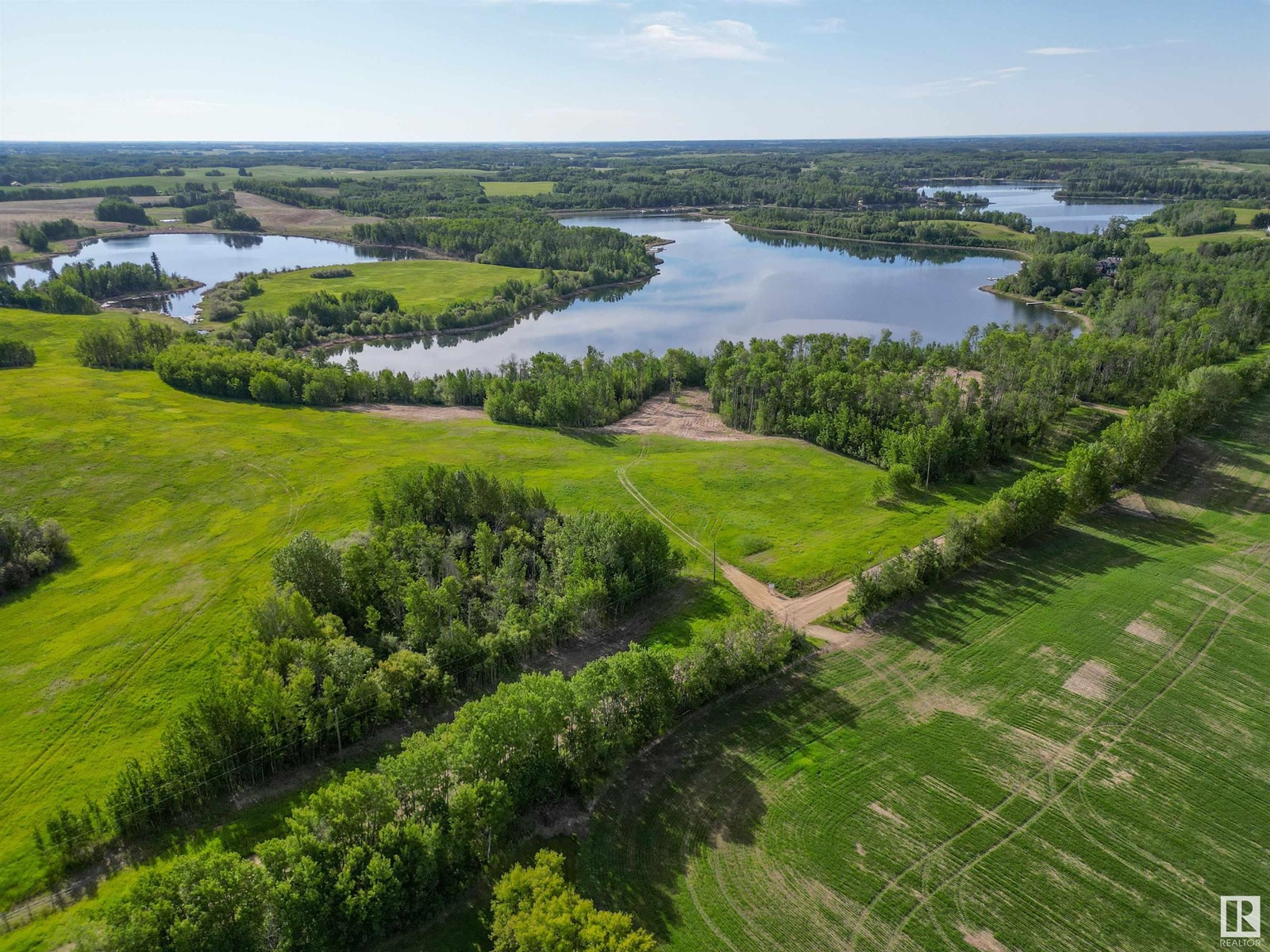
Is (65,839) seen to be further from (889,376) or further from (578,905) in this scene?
(889,376)

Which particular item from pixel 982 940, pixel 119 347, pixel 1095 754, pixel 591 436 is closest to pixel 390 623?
pixel 982 940

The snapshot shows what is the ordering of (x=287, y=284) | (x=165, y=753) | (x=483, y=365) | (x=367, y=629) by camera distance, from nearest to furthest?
(x=165, y=753)
(x=367, y=629)
(x=483, y=365)
(x=287, y=284)

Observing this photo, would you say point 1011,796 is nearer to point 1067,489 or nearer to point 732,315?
point 1067,489

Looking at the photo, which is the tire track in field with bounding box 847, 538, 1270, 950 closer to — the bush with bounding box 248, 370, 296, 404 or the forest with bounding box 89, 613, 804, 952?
the forest with bounding box 89, 613, 804, 952

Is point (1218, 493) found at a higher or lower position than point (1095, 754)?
higher

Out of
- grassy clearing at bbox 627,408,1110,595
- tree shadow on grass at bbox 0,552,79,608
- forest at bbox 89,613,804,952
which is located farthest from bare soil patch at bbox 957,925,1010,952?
tree shadow on grass at bbox 0,552,79,608

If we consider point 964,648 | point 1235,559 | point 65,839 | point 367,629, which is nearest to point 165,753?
point 65,839
